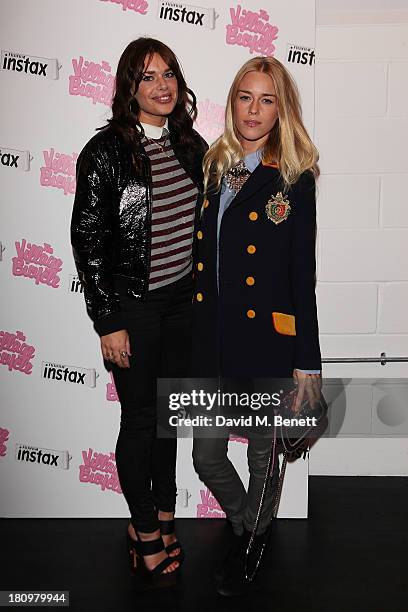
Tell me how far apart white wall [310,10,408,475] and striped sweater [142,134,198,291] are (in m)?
0.88

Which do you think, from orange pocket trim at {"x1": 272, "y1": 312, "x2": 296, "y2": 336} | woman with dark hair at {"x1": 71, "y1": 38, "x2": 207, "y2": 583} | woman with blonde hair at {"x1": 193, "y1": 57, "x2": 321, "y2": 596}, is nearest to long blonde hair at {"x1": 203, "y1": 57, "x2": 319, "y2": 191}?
woman with blonde hair at {"x1": 193, "y1": 57, "x2": 321, "y2": 596}

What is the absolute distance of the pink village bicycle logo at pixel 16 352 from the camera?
275 centimetres

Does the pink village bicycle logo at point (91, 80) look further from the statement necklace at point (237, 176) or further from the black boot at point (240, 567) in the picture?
the black boot at point (240, 567)

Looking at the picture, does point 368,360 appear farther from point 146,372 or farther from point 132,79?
point 132,79

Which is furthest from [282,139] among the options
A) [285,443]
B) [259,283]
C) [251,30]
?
[285,443]

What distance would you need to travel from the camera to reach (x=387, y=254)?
3041 millimetres

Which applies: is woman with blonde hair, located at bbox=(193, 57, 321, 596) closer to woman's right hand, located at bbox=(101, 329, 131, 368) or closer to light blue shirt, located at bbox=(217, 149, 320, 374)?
light blue shirt, located at bbox=(217, 149, 320, 374)

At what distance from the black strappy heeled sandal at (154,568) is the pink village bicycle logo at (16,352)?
82 centimetres

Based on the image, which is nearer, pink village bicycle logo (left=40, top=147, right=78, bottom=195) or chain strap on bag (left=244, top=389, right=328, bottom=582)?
chain strap on bag (left=244, top=389, right=328, bottom=582)

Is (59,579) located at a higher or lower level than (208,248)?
lower

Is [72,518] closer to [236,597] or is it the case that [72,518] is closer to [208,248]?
[236,597]

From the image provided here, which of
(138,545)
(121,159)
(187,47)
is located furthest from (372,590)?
(187,47)

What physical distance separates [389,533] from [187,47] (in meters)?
2.03

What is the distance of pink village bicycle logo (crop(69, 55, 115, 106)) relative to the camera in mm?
2561
